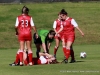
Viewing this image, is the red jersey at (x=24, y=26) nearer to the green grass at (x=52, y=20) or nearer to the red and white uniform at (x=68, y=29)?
the red and white uniform at (x=68, y=29)

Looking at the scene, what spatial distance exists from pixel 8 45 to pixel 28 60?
14.8m

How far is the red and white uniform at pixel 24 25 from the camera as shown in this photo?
600 inches

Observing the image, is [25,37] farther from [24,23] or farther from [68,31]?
[68,31]

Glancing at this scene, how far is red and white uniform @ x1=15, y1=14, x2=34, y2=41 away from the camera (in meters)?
15.2

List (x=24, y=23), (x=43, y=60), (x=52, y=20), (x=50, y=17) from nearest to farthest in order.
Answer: (x=24, y=23) < (x=43, y=60) < (x=52, y=20) < (x=50, y=17)

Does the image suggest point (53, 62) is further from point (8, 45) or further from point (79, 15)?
point (79, 15)

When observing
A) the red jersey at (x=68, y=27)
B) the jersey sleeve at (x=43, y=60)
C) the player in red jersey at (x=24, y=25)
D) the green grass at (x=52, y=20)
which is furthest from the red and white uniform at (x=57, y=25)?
the player in red jersey at (x=24, y=25)

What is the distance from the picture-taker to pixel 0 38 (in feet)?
106

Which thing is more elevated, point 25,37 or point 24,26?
point 24,26

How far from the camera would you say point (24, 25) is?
15258 mm

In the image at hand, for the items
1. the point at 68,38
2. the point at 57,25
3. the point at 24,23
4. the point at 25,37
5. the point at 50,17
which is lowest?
the point at 50,17

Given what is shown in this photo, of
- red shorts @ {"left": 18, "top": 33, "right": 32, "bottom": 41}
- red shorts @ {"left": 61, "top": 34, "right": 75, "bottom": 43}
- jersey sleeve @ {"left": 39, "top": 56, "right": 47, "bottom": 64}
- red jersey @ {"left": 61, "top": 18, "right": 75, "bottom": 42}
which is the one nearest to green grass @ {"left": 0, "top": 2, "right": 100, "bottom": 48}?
red shorts @ {"left": 61, "top": 34, "right": 75, "bottom": 43}

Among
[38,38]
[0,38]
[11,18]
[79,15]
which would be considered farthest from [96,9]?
[38,38]

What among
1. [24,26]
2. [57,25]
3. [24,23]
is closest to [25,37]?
[24,26]
